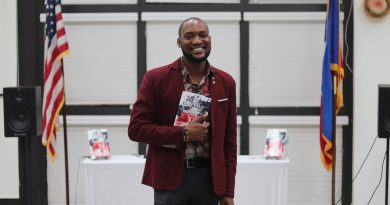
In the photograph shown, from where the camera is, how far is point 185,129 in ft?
6.66

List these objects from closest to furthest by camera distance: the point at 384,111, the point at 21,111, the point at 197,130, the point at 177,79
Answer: the point at 197,130 < the point at 177,79 < the point at 21,111 < the point at 384,111

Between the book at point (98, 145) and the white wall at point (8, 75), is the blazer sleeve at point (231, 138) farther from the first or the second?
the white wall at point (8, 75)

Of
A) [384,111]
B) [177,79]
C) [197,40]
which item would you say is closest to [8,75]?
[177,79]

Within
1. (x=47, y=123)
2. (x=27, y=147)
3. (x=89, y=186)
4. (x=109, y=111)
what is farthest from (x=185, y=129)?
(x=109, y=111)

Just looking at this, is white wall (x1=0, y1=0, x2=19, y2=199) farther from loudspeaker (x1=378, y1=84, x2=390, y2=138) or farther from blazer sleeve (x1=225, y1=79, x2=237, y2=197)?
loudspeaker (x1=378, y1=84, x2=390, y2=138)

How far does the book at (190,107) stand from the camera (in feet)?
6.82

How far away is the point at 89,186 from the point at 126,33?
147 centimetres

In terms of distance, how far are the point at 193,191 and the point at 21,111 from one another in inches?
62.2

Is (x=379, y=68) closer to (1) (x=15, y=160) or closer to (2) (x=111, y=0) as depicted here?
(2) (x=111, y=0)

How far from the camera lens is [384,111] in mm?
3361

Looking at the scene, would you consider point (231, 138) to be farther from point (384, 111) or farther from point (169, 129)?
point (384, 111)

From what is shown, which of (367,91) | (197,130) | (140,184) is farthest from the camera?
(367,91)

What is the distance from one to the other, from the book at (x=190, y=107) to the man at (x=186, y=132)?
23mm

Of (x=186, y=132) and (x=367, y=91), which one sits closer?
(x=186, y=132)
